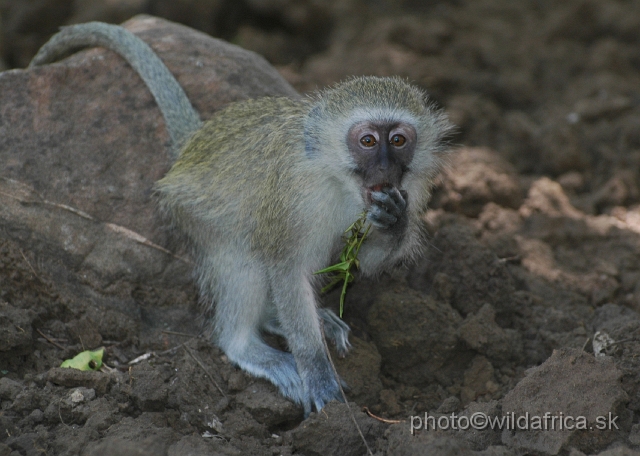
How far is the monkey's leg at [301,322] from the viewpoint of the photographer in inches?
167

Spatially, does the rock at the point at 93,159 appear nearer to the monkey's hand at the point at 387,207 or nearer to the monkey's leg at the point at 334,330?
the monkey's leg at the point at 334,330

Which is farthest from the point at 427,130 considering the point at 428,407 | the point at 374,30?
the point at 374,30

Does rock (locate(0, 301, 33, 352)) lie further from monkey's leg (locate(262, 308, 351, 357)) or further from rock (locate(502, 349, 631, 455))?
rock (locate(502, 349, 631, 455))

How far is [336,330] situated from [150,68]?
231 cm

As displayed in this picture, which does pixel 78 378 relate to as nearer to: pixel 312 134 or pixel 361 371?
pixel 361 371

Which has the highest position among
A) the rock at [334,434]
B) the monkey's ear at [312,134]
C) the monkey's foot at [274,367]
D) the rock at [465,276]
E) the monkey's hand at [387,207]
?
the monkey's ear at [312,134]

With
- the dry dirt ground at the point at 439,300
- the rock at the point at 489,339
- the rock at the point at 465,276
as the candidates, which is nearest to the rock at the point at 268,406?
the dry dirt ground at the point at 439,300

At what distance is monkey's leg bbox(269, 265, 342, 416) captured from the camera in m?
4.25

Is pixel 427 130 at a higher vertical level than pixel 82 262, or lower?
higher

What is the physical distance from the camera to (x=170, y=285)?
190 inches

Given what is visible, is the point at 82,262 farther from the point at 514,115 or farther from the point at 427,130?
the point at 514,115

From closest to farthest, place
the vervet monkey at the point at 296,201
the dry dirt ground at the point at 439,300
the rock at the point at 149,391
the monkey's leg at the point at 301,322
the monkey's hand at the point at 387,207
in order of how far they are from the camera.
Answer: the dry dirt ground at the point at 439,300 → the rock at the point at 149,391 → the monkey's hand at the point at 387,207 → the vervet monkey at the point at 296,201 → the monkey's leg at the point at 301,322

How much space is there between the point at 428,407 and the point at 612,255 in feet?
7.13

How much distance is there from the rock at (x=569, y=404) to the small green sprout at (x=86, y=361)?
2.22 metres
